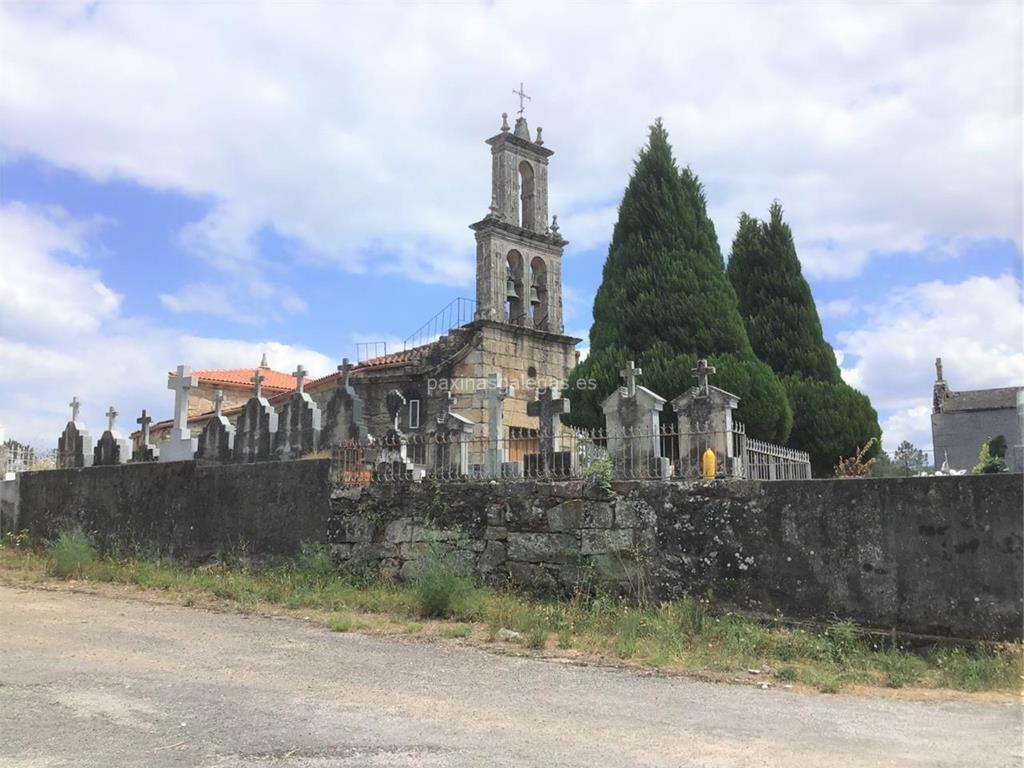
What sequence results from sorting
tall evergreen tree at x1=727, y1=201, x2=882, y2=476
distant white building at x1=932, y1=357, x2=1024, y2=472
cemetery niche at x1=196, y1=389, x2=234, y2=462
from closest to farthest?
cemetery niche at x1=196, y1=389, x2=234, y2=462
tall evergreen tree at x1=727, y1=201, x2=882, y2=476
distant white building at x1=932, y1=357, x2=1024, y2=472

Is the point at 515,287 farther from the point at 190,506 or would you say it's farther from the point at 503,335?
the point at 190,506

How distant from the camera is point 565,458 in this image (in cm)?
937

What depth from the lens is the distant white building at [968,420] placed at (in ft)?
102

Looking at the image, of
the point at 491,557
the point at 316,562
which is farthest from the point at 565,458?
the point at 316,562

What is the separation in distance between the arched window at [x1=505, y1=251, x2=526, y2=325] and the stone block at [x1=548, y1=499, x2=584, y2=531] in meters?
13.7

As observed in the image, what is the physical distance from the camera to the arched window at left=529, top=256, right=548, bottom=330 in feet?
75.3

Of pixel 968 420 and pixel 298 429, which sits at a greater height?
pixel 968 420

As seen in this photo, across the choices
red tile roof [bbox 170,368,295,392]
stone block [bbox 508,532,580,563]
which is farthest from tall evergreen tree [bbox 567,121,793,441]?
red tile roof [bbox 170,368,295,392]

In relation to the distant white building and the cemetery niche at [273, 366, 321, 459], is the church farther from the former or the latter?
the distant white building

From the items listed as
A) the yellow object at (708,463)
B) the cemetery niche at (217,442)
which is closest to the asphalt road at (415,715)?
the yellow object at (708,463)

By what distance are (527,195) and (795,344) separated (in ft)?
29.6

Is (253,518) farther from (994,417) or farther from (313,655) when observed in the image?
(994,417)

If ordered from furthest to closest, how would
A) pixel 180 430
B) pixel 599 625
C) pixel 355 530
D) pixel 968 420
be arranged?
pixel 968 420 → pixel 180 430 → pixel 355 530 → pixel 599 625

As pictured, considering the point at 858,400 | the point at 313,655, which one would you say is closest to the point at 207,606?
the point at 313,655
